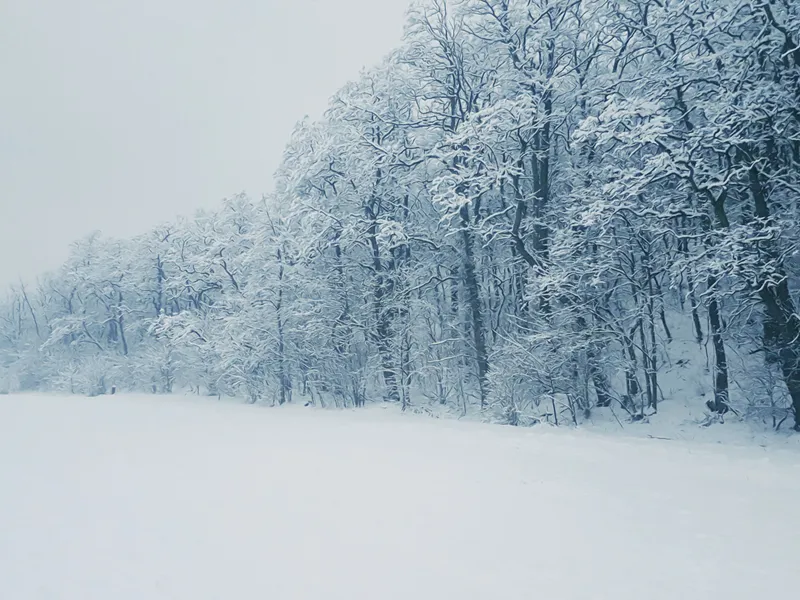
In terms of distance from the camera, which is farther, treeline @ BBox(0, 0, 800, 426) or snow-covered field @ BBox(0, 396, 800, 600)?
treeline @ BBox(0, 0, 800, 426)

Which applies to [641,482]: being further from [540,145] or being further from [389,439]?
[540,145]

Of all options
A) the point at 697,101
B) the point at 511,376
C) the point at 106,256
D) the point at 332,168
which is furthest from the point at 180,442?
the point at 106,256

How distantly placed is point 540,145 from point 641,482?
12061mm

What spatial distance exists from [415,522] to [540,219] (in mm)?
12148

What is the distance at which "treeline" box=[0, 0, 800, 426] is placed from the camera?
393 inches

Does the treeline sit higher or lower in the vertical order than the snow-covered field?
higher

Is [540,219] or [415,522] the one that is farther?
[540,219]

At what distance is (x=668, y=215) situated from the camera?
10.9 m

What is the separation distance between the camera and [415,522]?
552 cm

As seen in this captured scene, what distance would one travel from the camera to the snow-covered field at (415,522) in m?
4.19

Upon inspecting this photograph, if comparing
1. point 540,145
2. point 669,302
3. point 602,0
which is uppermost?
point 602,0

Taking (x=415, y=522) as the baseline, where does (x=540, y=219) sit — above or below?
above

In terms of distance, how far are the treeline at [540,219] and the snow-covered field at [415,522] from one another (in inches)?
139

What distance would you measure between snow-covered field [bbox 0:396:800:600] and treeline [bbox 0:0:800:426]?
11.6ft
